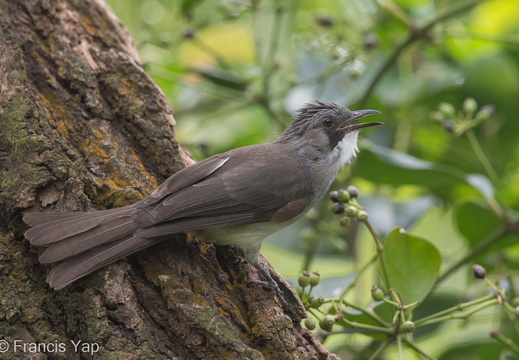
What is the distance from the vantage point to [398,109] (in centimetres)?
481

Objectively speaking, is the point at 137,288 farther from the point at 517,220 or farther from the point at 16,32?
the point at 517,220

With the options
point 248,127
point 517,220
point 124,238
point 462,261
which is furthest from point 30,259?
point 248,127

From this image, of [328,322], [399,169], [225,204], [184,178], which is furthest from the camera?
[399,169]

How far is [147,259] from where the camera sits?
3057mm

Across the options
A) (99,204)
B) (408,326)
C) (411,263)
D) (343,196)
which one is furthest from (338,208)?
(99,204)

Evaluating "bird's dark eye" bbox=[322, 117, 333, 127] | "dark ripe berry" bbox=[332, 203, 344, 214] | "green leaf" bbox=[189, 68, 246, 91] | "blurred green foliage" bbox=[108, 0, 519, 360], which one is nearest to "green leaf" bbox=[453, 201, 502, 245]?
"blurred green foliage" bbox=[108, 0, 519, 360]

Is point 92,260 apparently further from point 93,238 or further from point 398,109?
point 398,109

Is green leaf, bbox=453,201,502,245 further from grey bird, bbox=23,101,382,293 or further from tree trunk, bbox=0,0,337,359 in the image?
tree trunk, bbox=0,0,337,359

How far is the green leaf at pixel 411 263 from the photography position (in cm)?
318

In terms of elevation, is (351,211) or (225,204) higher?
(225,204)

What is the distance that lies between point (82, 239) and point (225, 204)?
2.48 ft

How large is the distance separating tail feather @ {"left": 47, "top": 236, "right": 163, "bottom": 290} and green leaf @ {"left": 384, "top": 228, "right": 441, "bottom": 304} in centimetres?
112

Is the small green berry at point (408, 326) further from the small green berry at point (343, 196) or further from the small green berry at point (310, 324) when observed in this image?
the small green berry at point (343, 196)

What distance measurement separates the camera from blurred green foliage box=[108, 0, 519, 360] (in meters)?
4.05
